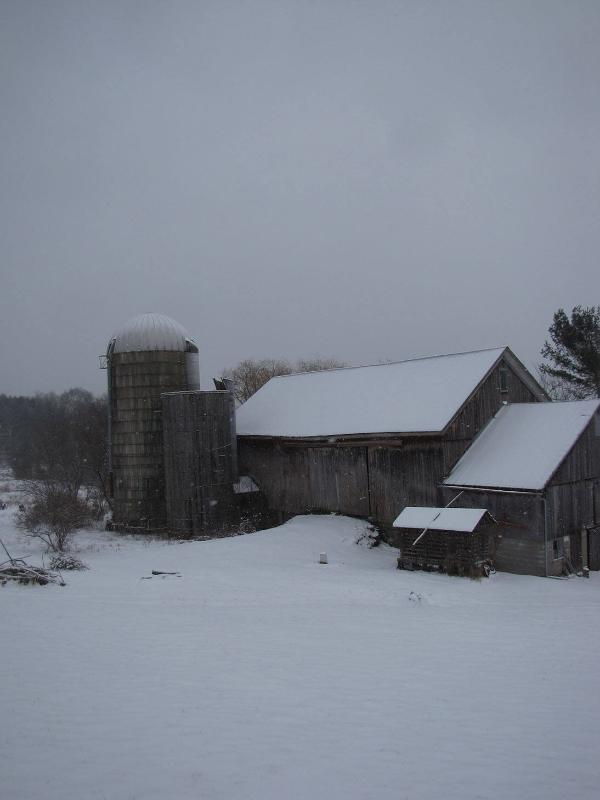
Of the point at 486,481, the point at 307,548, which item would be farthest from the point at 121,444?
the point at 486,481

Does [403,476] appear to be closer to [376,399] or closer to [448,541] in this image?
[376,399]

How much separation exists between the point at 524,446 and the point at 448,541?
16.8ft

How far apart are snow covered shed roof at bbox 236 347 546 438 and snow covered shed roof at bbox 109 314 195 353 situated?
526cm

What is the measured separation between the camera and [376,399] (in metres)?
24.6

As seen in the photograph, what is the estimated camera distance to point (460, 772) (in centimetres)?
687

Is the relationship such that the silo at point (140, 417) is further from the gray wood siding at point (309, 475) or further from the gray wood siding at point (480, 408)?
the gray wood siding at point (480, 408)

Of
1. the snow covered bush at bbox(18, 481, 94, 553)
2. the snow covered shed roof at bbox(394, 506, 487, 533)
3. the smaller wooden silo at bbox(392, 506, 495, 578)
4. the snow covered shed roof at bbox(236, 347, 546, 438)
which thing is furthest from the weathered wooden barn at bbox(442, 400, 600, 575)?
the snow covered bush at bbox(18, 481, 94, 553)

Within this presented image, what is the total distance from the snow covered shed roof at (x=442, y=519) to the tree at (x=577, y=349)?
25.1 meters

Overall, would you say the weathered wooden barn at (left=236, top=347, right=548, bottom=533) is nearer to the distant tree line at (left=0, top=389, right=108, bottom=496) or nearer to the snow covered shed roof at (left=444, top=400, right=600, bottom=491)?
the snow covered shed roof at (left=444, top=400, right=600, bottom=491)

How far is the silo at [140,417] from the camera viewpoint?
2622cm

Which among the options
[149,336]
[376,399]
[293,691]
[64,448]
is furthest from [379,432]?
[64,448]

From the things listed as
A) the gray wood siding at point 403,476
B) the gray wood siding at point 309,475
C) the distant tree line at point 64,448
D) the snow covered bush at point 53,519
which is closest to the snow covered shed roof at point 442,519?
the gray wood siding at point 403,476

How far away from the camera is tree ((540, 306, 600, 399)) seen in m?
38.7

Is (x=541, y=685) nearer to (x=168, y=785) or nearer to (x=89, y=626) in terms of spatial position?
(x=168, y=785)
